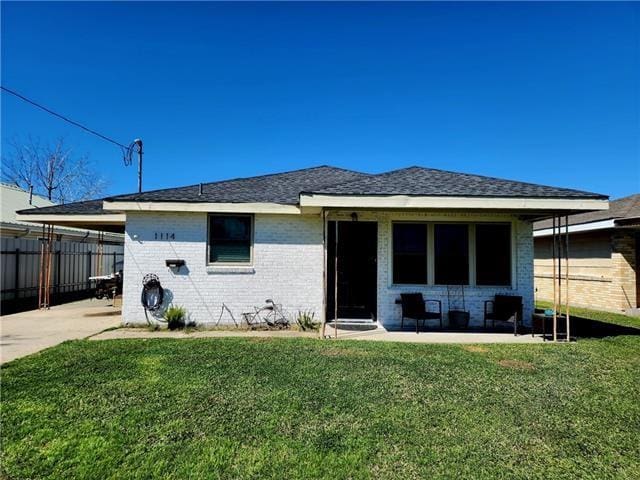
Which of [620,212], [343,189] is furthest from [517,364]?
[620,212]

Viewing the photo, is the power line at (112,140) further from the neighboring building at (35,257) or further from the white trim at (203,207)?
the white trim at (203,207)

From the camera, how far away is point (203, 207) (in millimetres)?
8867

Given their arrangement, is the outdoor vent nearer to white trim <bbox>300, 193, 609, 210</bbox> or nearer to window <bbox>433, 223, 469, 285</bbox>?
white trim <bbox>300, 193, 609, 210</bbox>

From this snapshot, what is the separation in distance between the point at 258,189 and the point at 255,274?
2630 millimetres

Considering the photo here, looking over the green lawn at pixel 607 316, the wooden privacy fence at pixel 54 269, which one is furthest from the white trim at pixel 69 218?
the green lawn at pixel 607 316

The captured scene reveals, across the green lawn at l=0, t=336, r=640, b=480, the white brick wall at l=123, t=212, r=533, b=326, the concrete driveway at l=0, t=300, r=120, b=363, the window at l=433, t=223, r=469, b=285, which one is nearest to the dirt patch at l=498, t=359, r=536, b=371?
the green lawn at l=0, t=336, r=640, b=480

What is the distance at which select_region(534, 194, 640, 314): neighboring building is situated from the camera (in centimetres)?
1188

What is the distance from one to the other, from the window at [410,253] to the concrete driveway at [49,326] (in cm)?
718

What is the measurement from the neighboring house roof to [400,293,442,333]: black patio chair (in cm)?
256

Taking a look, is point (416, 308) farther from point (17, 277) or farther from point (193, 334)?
point (17, 277)

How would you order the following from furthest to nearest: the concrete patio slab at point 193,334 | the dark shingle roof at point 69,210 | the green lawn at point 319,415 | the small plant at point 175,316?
the dark shingle roof at point 69,210 < the small plant at point 175,316 < the concrete patio slab at point 193,334 < the green lawn at point 319,415

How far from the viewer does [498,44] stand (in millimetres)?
11977

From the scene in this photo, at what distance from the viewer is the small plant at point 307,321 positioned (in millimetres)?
8948

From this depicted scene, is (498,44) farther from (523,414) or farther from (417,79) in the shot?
(523,414)
